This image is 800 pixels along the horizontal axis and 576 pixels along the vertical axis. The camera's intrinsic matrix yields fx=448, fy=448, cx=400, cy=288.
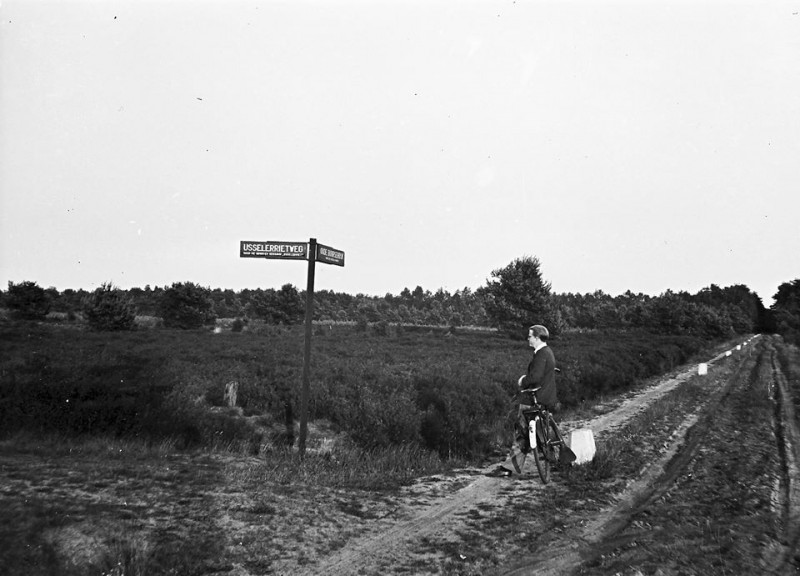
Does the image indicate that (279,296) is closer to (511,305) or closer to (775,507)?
(511,305)

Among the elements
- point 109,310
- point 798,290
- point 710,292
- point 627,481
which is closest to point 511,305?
point 109,310

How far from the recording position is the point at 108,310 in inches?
1232

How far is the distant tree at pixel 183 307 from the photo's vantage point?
145ft

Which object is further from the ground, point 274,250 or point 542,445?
point 274,250

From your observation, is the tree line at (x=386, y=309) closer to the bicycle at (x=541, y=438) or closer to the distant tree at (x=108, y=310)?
the distant tree at (x=108, y=310)

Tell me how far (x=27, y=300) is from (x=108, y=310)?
11.2 meters

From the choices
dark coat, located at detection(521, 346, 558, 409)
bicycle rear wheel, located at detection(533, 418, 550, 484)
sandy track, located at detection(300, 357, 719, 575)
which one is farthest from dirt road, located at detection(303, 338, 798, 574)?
dark coat, located at detection(521, 346, 558, 409)

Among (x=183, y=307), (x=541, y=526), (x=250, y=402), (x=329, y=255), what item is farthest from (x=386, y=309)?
(x=541, y=526)

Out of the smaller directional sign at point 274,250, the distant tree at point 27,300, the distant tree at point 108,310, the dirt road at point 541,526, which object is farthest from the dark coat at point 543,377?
the distant tree at point 27,300

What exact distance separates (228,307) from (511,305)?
5381cm

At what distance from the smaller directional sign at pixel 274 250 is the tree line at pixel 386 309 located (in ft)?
96.6

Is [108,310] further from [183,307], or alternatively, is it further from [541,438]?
[541,438]

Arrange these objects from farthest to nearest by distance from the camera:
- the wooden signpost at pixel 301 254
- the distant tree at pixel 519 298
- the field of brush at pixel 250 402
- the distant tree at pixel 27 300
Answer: the distant tree at pixel 519 298 < the distant tree at pixel 27 300 < the field of brush at pixel 250 402 < the wooden signpost at pixel 301 254

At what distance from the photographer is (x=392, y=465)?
746cm
